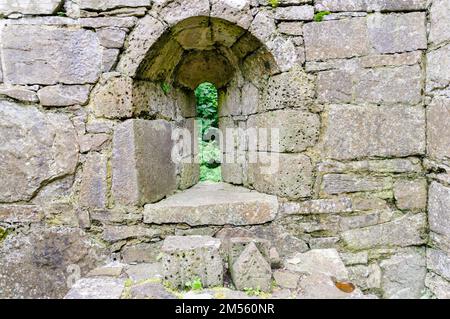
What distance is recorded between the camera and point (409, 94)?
2285 millimetres

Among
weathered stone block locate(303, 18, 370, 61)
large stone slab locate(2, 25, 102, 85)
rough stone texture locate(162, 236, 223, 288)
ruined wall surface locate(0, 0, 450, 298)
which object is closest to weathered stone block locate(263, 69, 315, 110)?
ruined wall surface locate(0, 0, 450, 298)

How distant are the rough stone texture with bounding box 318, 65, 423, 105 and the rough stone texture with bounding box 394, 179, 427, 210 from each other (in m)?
0.59

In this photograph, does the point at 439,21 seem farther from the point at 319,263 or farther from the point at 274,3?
the point at 319,263

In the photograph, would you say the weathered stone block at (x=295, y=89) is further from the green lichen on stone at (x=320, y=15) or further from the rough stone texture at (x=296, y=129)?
the green lichen on stone at (x=320, y=15)

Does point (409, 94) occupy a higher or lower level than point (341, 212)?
higher

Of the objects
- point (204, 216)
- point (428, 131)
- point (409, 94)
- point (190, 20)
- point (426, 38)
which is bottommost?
point (204, 216)

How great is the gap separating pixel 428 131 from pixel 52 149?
2.68 metres

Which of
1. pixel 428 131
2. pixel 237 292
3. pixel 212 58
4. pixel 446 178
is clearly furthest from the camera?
pixel 212 58

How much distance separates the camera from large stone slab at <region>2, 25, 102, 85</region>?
2176 mm

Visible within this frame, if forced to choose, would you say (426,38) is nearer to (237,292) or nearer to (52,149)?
(237,292)

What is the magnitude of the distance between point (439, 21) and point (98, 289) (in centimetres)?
277

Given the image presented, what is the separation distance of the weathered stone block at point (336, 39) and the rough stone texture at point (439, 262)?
5.01 feet

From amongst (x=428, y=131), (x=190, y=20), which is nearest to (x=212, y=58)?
(x=190, y=20)

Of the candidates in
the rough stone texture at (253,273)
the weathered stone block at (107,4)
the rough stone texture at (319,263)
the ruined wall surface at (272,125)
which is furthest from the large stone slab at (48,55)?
the rough stone texture at (319,263)
